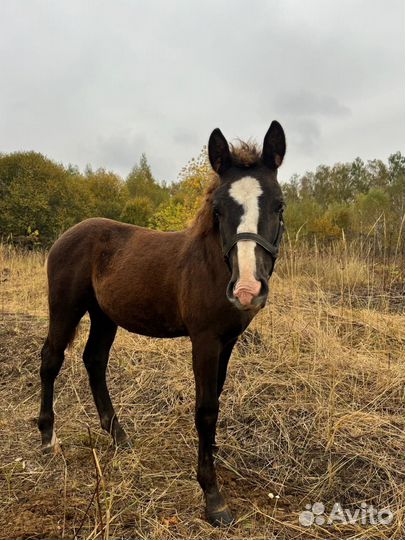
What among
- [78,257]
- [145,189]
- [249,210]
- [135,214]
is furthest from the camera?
[145,189]

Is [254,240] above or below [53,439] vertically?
above

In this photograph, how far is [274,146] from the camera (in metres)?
2.47

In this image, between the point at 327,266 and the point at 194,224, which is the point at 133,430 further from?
the point at 327,266

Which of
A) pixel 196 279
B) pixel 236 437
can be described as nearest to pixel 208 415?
pixel 196 279

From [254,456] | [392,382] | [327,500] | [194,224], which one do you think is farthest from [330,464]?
[194,224]

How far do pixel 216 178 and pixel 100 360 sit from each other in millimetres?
2005

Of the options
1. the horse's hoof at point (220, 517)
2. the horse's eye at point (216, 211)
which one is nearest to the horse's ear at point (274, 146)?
the horse's eye at point (216, 211)

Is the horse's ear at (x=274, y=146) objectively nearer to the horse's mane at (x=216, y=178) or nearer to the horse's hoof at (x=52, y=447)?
the horse's mane at (x=216, y=178)

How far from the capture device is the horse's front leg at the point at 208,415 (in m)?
2.43

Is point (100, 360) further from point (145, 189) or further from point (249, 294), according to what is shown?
point (145, 189)

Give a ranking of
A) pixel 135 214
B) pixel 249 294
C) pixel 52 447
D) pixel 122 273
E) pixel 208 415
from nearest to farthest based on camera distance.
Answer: pixel 249 294 → pixel 208 415 → pixel 122 273 → pixel 52 447 → pixel 135 214

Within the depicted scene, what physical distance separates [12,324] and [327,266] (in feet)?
16.7

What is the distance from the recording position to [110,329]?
3672 millimetres

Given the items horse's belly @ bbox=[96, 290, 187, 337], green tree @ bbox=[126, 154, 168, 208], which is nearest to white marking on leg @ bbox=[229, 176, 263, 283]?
horse's belly @ bbox=[96, 290, 187, 337]
